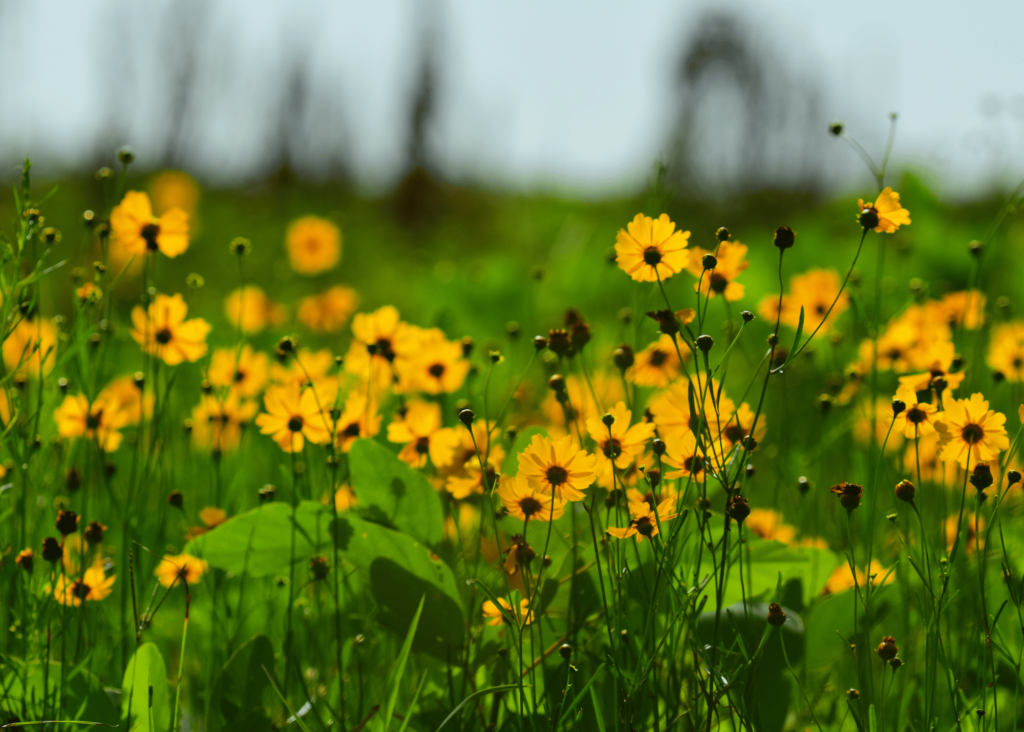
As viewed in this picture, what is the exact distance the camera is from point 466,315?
240 centimetres

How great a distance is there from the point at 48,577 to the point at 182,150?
15.6ft

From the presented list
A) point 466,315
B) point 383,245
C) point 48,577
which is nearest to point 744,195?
point 383,245

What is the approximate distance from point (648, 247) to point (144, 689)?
495 millimetres

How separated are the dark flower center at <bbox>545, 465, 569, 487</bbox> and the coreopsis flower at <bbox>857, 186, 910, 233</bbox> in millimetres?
270

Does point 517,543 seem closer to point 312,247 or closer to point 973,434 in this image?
point 973,434

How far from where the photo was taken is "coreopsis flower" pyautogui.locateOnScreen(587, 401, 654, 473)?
65 centimetres

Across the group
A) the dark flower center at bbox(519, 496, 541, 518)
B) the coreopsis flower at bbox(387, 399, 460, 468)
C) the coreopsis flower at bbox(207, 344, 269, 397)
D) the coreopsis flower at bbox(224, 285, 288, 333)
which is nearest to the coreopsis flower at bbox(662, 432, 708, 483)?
the dark flower center at bbox(519, 496, 541, 518)

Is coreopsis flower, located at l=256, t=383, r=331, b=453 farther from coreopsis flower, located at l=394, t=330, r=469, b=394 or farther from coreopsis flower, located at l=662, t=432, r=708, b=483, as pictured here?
coreopsis flower, located at l=662, t=432, r=708, b=483

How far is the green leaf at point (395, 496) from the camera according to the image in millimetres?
766

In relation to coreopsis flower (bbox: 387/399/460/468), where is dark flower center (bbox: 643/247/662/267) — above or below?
above

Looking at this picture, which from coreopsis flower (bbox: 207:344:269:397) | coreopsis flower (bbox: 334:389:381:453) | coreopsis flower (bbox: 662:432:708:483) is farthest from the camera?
coreopsis flower (bbox: 207:344:269:397)

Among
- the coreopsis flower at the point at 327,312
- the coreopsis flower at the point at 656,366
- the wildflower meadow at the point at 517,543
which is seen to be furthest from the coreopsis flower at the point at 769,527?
the coreopsis flower at the point at 327,312

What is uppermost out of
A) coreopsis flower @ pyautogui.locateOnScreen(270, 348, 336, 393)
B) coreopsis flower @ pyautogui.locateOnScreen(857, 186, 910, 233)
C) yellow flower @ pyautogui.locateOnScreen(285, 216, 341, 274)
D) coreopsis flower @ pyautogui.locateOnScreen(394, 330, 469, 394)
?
coreopsis flower @ pyautogui.locateOnScreen(857, 186, 910, 233)

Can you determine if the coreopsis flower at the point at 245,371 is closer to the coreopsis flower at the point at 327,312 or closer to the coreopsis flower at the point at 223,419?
the coreopsis flower at the point at 223,419
